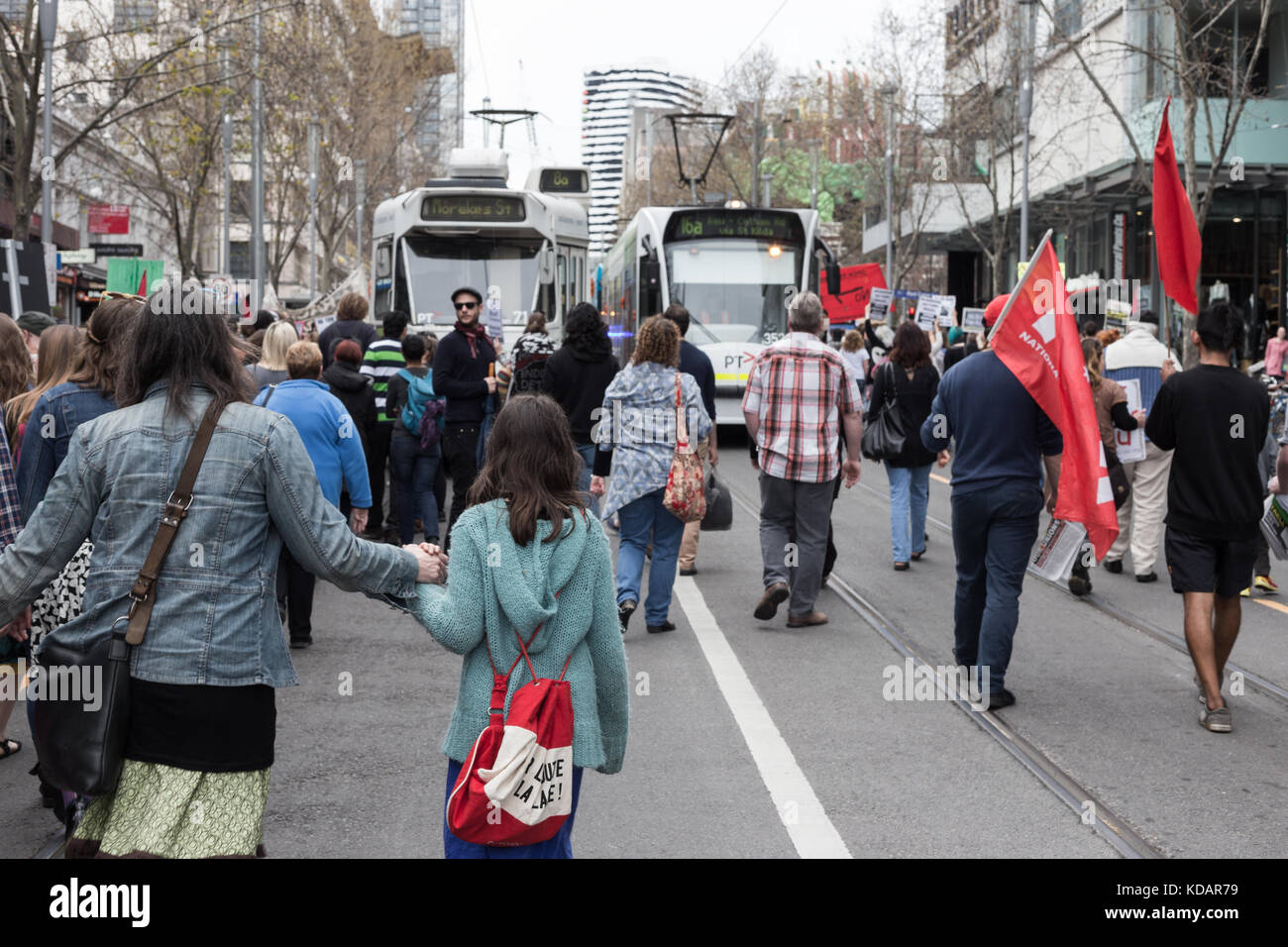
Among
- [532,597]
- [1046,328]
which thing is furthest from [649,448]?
[532,597]

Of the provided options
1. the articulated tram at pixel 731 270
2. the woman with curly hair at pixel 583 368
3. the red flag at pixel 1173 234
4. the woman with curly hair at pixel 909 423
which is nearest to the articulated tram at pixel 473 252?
the articulated tram at pixel 731 270

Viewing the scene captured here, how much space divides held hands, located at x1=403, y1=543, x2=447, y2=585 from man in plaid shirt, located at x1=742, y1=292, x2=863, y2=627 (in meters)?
5.18

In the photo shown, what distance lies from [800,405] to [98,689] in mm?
6005

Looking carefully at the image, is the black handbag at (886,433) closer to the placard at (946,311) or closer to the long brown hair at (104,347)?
the long brown hair at (104,347)

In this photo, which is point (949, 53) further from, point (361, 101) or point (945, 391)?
point (945, 391)

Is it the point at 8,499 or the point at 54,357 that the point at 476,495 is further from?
the point at 54,357

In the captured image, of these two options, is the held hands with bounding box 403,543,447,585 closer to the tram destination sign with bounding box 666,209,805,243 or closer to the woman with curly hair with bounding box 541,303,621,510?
the woman with curly hair with bounding box 541,303,621,510

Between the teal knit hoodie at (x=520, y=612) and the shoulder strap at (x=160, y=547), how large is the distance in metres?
0.60

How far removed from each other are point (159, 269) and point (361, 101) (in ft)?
64.3

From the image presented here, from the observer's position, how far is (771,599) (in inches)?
351

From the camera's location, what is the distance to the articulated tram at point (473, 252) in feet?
65.8

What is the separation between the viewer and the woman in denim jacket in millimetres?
3482
